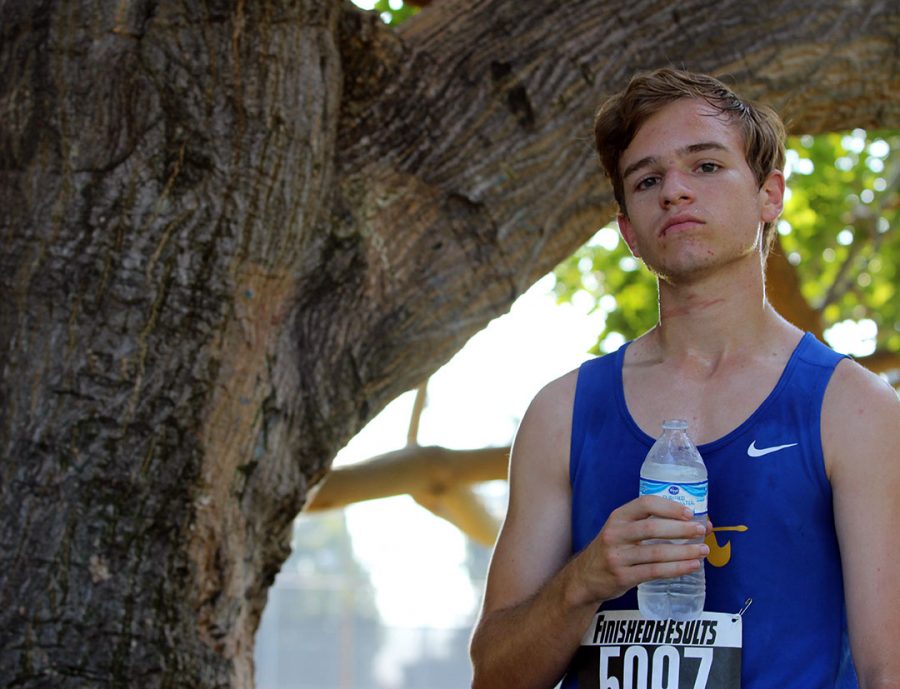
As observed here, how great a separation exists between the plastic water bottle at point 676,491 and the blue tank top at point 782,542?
0.05 metres

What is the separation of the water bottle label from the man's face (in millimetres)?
609

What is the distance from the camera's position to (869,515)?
2.65 meters

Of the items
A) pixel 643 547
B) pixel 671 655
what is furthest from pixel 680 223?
pixel 671 655

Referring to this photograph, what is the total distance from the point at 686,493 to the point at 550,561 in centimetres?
56

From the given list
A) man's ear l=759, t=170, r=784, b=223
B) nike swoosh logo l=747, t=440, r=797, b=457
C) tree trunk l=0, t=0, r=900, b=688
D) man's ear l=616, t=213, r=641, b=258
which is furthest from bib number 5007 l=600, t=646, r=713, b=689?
tree trunk l=0, t=0, r=900, b=688

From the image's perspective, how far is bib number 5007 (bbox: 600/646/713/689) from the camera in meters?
2.69

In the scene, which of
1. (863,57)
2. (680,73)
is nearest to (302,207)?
(680,73)

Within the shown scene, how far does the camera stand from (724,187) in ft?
10.0

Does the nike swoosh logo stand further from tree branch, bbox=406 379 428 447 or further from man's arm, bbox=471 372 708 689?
tree branch, bbox=406 379 428 447

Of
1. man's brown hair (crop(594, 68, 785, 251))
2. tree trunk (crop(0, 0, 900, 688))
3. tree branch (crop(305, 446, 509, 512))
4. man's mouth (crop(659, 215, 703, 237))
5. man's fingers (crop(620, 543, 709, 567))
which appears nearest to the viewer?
man's fingers (crop(620, 543, 709, 567))

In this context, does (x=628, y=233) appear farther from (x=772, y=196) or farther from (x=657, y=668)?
(x=657, y=668)

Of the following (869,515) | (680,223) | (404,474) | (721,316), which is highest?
(404,474)

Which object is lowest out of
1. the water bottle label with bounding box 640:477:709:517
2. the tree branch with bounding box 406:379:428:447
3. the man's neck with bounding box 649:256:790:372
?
the water bottle label with bounding box 640:477:709:517

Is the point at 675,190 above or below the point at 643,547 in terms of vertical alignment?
above
